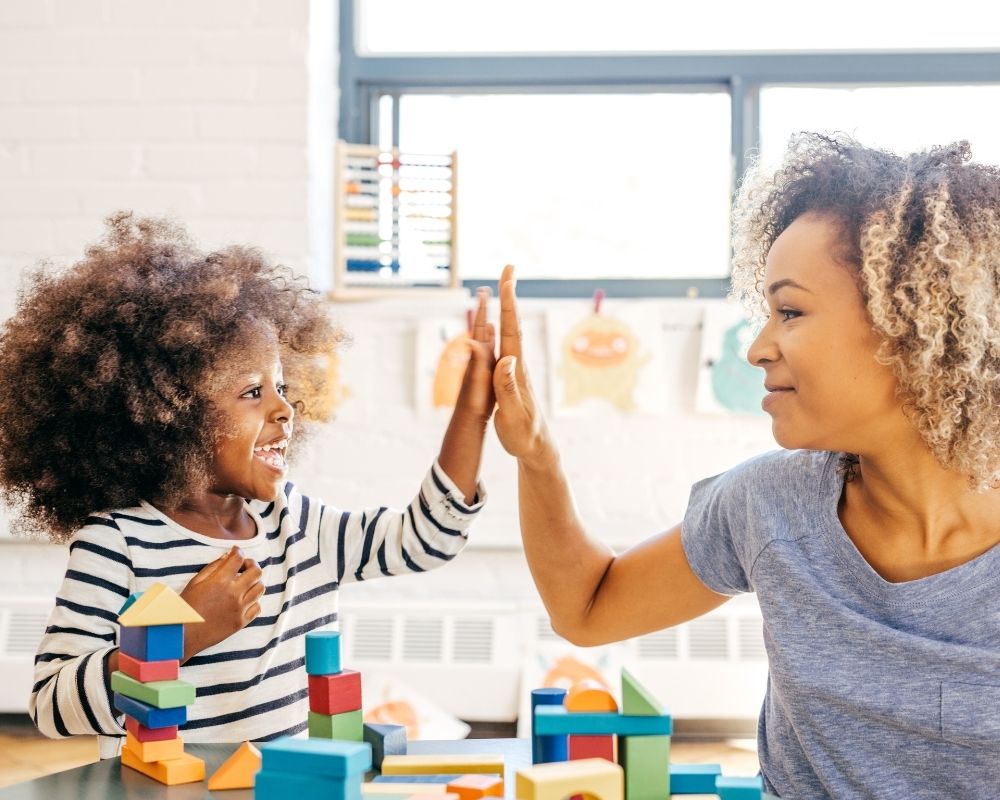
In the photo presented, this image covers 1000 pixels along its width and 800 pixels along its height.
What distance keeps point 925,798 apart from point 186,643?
2.21 feet

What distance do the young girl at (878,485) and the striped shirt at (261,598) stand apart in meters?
0.40

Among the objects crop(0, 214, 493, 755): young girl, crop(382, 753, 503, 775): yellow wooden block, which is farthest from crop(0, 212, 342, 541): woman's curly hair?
crop(382, 753, 503, 775): yellow wooden block

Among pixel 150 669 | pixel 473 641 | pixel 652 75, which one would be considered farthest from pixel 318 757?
pixel 652 75

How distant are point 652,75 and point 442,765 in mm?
2222

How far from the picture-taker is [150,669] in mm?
827

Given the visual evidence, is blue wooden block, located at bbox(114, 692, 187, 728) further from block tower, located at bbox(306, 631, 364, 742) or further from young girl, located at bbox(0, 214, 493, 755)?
young girl, located at bbox(0, 214, 493, 755)

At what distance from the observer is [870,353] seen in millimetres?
A: 990

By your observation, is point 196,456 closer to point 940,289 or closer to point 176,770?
point 176,770

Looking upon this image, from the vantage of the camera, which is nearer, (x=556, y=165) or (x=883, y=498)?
(x=883, y=498)

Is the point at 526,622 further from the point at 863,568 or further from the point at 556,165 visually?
the point at 863,568

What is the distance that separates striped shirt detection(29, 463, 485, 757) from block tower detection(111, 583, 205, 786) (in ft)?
0.37

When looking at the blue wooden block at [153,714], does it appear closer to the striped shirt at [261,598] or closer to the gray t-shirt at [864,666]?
the striped shirt at [261,598]

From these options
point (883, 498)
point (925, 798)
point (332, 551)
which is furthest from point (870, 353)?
point (332, 551)

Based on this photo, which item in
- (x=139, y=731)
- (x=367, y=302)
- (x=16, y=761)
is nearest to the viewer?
(x=139, y=731)
